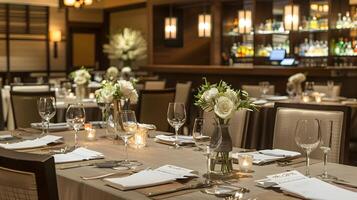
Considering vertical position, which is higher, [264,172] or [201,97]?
[201,97]

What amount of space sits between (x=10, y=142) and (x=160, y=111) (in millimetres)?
2478

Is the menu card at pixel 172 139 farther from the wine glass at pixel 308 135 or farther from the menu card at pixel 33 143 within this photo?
the wine glass at pixel 308 135

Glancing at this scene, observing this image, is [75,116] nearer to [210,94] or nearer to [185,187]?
[210,94]

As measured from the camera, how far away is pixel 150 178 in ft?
6.47

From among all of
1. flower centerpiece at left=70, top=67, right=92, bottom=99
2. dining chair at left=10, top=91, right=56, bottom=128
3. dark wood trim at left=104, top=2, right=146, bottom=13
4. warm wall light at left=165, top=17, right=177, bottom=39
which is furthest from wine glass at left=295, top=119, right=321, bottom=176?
dark wood trim at left=104, top=2, right=146, bottom=13

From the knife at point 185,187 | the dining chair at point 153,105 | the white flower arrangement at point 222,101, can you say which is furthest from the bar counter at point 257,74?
the knife at point 185,187

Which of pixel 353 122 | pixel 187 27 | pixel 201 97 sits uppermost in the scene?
pixel 187 27

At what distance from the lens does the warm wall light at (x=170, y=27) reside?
10055 millimetres

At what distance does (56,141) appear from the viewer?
2875mm

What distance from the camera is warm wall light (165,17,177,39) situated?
1006 cm

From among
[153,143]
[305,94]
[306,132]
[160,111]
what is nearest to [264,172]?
[306,132]

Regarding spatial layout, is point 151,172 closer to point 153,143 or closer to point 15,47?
point 153,143

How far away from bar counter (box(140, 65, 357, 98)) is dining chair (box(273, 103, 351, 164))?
4.85m

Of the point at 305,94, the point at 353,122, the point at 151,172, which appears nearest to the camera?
the point at 151,172
